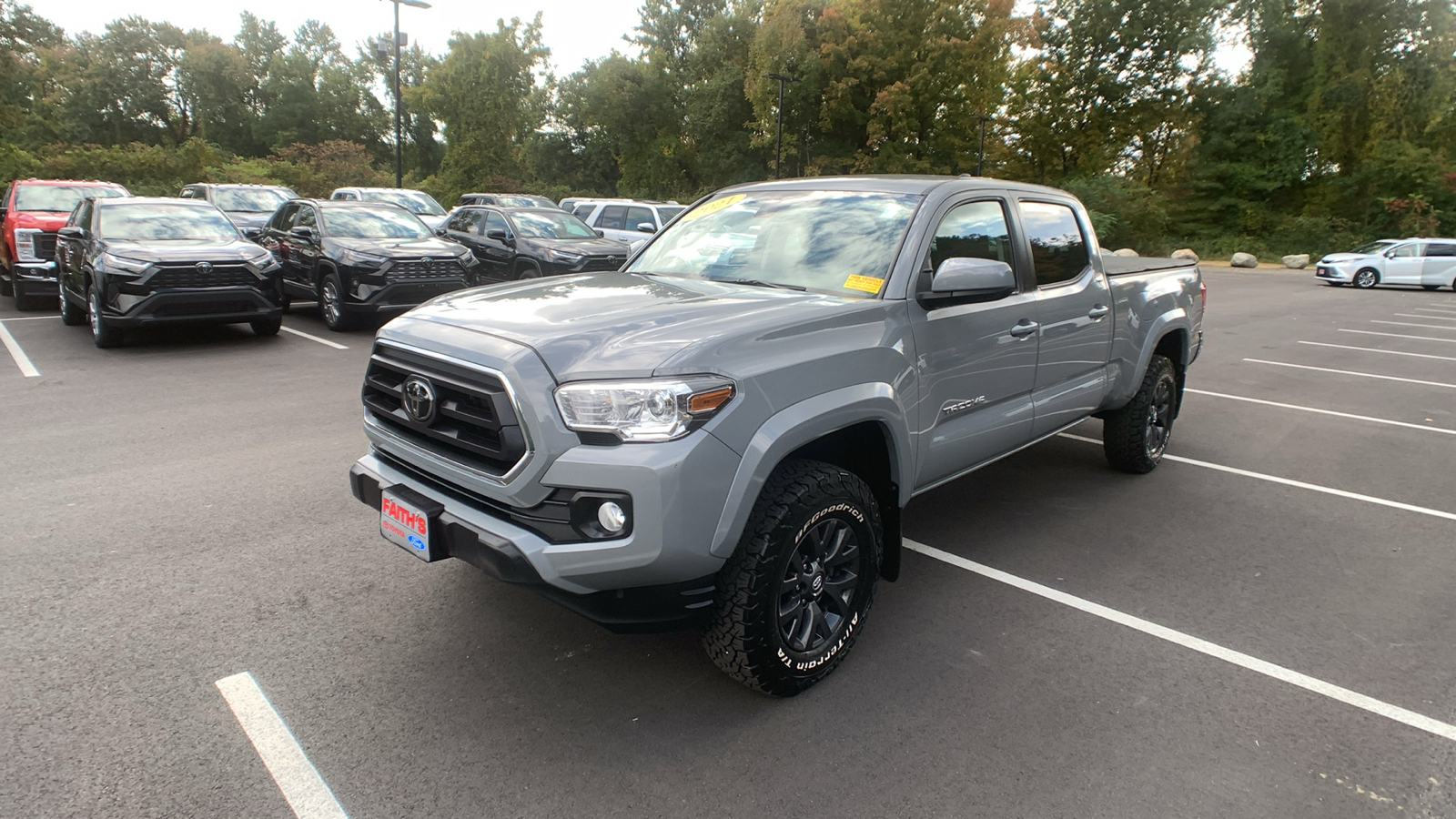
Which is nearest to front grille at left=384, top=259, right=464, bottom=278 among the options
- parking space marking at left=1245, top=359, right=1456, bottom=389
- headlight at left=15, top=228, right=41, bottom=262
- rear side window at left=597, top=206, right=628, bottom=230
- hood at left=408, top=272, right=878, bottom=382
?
headlight at left=15, top=228, right=41, bottom=262

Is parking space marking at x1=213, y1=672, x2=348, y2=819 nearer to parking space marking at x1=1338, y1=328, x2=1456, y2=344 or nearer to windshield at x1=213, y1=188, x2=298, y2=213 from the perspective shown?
windshield at x1=213, y1=188, x2=298, y2=213

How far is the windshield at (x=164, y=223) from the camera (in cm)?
966

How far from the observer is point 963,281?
339 cm

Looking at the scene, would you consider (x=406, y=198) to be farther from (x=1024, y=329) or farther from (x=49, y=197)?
(x=1024, y=329)

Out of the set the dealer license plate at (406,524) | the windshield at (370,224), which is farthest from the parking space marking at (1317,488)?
the windshield at (370,224)

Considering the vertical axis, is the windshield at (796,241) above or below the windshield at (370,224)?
below

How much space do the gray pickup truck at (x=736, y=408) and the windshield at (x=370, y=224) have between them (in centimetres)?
849

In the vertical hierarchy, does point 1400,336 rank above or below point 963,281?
below

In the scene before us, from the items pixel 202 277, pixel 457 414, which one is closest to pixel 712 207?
pixel 457 414

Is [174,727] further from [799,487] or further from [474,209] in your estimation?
[474,209]

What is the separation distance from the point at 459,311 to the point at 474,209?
1282 centimetres

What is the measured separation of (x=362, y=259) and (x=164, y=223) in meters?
2.16

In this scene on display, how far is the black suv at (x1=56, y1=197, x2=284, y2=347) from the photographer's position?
8867mm

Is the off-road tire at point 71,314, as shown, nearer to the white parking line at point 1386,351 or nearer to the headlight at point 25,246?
the headlight at point 25,246
